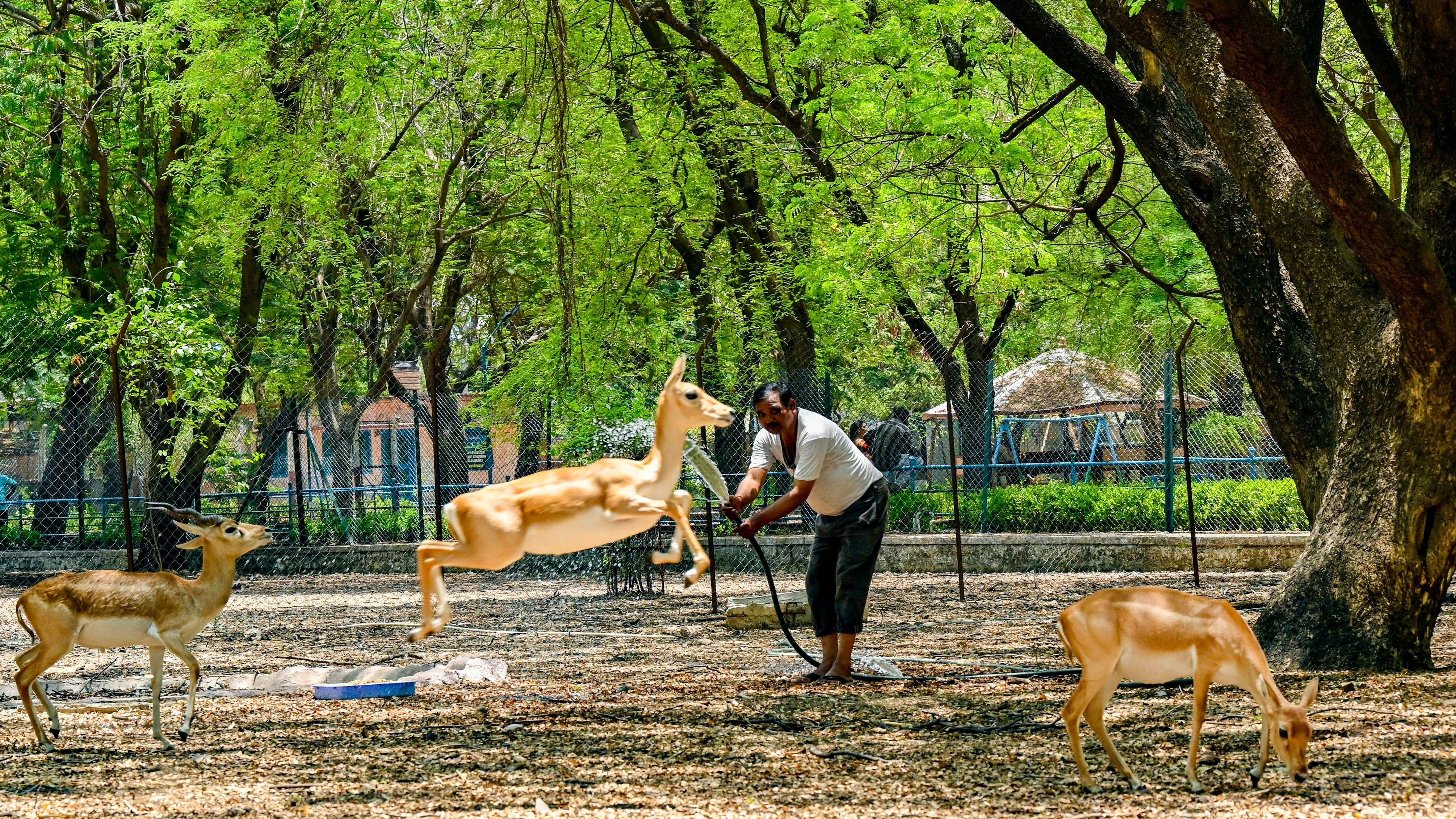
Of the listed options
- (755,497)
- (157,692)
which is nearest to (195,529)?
(157,692)

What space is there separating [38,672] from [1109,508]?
→ 14.1m

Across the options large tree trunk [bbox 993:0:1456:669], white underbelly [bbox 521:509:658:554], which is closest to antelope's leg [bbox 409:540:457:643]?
white underbelly [bbox 521:509:658:554]

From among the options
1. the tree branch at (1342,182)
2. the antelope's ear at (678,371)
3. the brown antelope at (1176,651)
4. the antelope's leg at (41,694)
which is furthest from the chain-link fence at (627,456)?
the antelope's ear at (678,371)

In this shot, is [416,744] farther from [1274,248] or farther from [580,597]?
[580,597]

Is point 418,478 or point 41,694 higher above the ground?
point 418,478

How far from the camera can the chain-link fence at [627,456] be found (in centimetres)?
1738

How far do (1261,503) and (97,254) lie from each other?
54.8ft

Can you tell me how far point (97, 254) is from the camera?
789 inches

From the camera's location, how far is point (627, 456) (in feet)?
56.2

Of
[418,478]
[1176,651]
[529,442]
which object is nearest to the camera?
[1176,651]

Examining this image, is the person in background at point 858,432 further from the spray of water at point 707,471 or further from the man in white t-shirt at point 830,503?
the spray of water at point 707,471

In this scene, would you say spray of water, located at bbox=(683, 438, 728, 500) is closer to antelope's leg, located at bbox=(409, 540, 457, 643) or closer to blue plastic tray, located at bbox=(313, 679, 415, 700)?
antelope's leg, located at bbox=(409, 540, 457, 643)

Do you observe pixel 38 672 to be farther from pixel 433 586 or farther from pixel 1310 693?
pixel 1310 693

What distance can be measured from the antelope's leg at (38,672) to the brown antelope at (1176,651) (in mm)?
5250
